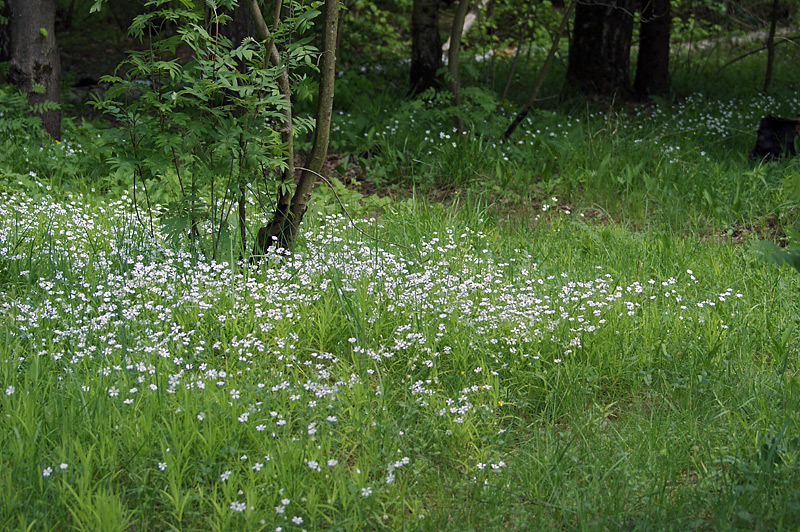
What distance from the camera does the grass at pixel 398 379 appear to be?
8.21ft

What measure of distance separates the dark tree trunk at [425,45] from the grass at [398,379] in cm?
419

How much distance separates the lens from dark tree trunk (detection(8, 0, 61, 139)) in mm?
7383

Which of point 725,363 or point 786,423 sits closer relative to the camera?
point 786,423

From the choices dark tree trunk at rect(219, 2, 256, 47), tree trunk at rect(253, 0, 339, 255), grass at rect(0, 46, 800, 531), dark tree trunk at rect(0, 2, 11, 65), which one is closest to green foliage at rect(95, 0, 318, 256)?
tree trunk at rect(253, 0, 339, 255)

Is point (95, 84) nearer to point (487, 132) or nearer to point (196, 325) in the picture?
point (487, 132)

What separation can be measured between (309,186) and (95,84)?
7.83 metres

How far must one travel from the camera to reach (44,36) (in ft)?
24.6

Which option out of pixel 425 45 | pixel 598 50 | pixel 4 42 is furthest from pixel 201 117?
pixel 598 50

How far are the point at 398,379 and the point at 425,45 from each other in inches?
266

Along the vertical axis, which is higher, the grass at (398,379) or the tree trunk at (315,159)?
the tree trunk at (315,159)

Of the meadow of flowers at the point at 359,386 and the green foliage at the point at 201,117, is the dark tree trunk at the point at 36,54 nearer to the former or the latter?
the meadow of flowers at the point at 359,386

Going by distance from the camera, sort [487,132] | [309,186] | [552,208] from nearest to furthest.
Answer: [309,186], [552,208], [487,132]

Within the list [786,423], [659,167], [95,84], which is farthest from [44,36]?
[786,423]

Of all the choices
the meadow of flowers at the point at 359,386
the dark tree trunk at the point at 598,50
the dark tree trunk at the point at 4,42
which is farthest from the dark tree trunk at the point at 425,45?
the dark tree trunk at the point at 4,42
